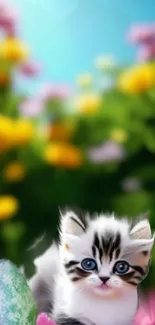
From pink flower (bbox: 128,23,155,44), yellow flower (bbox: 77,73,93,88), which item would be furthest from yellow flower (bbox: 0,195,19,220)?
pink flower (bbox: 128,23,155,44)

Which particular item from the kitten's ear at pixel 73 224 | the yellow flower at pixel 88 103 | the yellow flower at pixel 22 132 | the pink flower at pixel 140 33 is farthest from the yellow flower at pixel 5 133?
the kitten's ear at pixel 73 224

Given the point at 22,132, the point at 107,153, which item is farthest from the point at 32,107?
the point at 107,153

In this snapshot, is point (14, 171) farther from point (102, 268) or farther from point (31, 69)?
point (102, 268)

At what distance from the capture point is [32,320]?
565mm

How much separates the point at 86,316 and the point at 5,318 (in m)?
0.07

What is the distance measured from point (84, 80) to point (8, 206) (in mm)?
266

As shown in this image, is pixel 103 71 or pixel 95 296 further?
pixel 103 71

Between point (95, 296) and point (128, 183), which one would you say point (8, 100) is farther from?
point (95, 296)

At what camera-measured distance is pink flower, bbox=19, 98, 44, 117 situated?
1247mm

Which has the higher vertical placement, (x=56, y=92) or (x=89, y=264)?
(x=89, y=264)

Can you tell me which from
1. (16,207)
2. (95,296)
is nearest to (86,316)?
(95,296)

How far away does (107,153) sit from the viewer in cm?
130

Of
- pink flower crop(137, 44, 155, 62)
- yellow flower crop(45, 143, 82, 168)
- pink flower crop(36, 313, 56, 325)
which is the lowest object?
yellow flower crop(45, 143, 82, 168)

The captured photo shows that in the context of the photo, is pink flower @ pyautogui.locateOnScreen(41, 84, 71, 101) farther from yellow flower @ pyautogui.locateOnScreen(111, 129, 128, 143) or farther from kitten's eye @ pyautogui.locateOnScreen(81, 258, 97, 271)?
kitten's eye @ pyautogui.locateOnScreen(81, 258, 97, 271)
